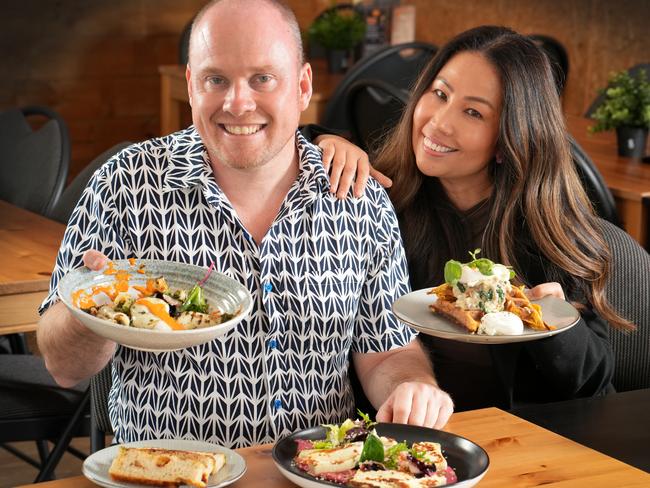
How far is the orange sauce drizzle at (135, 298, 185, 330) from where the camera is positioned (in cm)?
138

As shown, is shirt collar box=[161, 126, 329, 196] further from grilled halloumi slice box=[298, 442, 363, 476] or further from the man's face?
grilled halloumi slice box=[298, 442, 363, 476]

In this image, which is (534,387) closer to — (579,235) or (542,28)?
(579,235)

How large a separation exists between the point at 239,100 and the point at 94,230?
0.32 metres

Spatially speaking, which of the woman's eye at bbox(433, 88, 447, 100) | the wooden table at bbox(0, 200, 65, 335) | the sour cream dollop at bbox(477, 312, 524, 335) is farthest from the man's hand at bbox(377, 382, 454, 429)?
the wooden table at bbox(0, 200, 65, 335)

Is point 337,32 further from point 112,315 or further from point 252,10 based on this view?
point 112,315

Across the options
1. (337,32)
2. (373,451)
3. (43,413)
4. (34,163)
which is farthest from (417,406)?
(337,32)

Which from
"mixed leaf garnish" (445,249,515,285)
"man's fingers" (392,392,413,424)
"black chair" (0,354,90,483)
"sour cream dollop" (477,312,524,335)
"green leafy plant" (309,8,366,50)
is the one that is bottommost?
"black chair" (0,354,90,483)

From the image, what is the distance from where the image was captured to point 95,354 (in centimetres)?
167

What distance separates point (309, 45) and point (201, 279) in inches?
192

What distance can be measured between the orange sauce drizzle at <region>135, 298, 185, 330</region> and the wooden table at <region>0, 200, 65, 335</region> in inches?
38.7

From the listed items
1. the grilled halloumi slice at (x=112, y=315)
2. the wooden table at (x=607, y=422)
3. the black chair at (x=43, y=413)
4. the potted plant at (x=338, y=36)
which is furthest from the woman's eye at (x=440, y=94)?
the potted plant at (x=338, y=36)

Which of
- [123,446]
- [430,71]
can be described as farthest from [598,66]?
[123,446]

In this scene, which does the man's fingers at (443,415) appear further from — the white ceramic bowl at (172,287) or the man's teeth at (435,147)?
the man's teeth at (435,147)

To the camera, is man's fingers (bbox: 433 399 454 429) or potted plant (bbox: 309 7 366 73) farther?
potted plant (bbox: 309 7 366 73)
